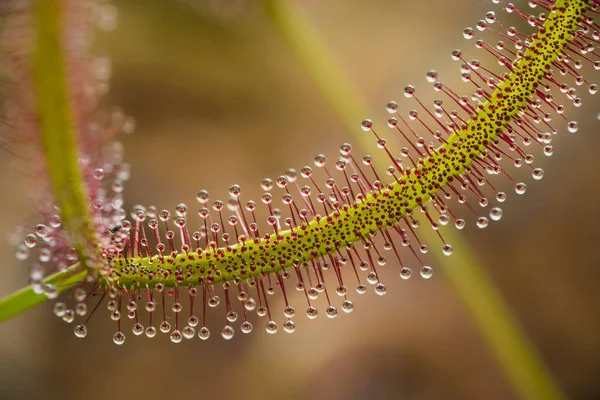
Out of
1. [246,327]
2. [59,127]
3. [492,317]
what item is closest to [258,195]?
[492,317]

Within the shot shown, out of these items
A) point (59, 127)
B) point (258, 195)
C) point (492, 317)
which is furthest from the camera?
point (258, 195)

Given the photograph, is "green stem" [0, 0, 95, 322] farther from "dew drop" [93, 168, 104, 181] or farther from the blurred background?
the blurred background

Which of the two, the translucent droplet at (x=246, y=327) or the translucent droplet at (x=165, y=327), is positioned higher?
the translucent droplet at (x=165, y=327)

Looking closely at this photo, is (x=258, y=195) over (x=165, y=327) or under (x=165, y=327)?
over

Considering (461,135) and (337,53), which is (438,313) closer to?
(337,53)

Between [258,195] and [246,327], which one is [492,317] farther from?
[246,327]

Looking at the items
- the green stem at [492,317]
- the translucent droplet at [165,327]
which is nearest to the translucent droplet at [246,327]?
the translucent droplet at [165,327]

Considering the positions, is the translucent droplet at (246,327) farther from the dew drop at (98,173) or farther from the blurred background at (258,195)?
the blurred background at (258,195)

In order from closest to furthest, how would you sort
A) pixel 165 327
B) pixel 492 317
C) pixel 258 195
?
pixel 165 327 < pixel 492 317 < pixel 258 195

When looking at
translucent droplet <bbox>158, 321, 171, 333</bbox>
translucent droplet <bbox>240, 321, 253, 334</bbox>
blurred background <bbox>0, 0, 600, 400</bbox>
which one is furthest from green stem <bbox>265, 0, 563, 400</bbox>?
translucent droplet <bbox>158, 321, 171, 333</bbox>
